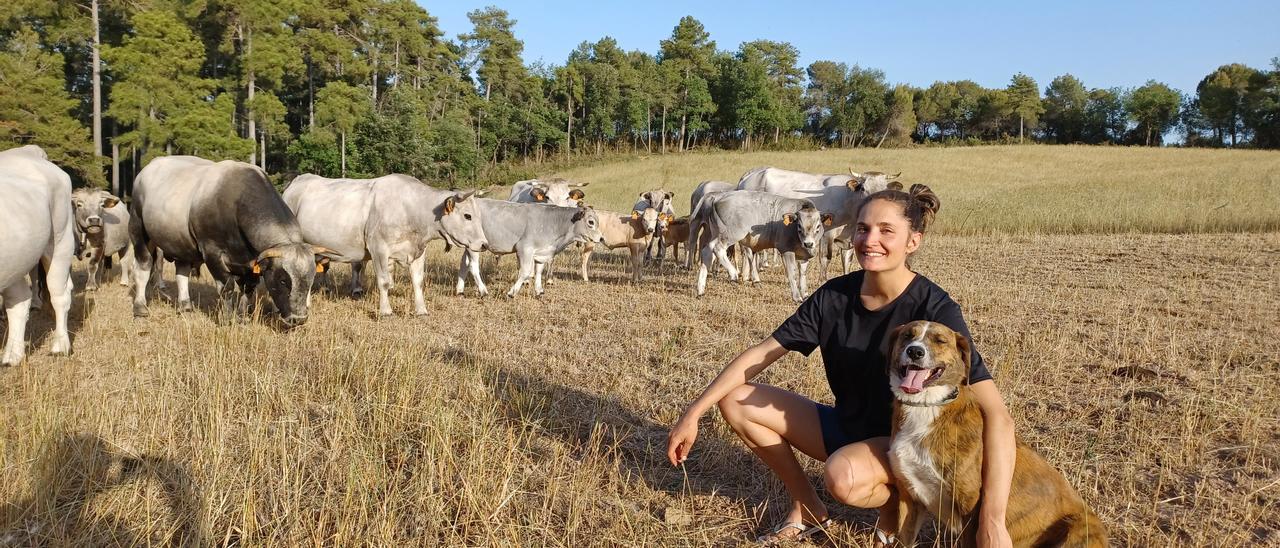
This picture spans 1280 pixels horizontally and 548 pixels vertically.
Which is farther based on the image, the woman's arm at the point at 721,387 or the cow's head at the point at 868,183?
the cow's head at the point at 868,183

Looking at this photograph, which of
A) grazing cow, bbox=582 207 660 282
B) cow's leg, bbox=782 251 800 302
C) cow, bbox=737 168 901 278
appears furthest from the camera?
grazing cow, bbox=582 207 660 282

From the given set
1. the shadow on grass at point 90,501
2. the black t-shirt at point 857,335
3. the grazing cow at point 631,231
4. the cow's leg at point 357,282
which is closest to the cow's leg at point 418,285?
the cow's leg at point 357,282

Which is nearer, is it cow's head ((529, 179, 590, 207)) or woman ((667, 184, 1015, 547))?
woman ((667, 184, 1015, 547))

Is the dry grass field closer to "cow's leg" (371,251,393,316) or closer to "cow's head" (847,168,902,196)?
"cow's leg" (371,251,393,316)

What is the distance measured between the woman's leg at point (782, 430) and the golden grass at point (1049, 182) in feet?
66.9

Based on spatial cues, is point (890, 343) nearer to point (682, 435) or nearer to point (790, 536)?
point (682, 435)

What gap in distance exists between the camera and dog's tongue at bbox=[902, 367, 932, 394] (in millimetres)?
3445

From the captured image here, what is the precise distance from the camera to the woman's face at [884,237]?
3830mm

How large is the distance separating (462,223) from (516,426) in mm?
6970

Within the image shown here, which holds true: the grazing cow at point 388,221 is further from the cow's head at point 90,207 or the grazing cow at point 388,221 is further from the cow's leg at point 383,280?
the cow's head at point 90,207

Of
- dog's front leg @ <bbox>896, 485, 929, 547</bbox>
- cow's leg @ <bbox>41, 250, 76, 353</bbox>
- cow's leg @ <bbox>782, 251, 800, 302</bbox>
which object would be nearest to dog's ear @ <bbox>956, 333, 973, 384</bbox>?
dog's front leg @ <bbox>896, 485, 929, 547</bbox>

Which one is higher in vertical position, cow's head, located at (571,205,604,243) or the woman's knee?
cow's head, located at (571,205,604,243)

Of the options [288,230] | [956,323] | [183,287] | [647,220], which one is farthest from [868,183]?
[956,323]

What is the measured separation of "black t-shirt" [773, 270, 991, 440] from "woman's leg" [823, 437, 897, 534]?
0.26m
